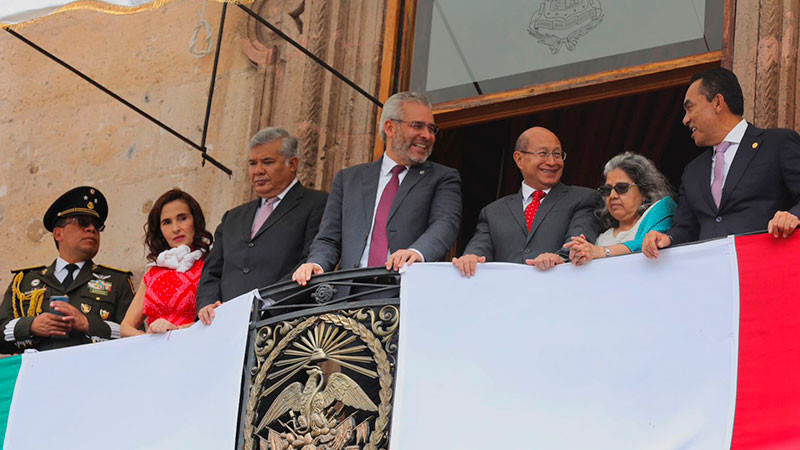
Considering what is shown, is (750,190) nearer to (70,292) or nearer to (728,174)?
(728,174)

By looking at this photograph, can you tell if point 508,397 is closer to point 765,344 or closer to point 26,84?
point 765,344

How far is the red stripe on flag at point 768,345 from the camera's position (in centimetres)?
519

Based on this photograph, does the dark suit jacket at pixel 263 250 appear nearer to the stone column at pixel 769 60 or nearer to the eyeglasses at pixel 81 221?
the eyeglasses at pixel 81 221

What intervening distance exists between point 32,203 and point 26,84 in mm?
1050

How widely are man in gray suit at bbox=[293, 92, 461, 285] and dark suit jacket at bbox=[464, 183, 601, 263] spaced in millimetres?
167

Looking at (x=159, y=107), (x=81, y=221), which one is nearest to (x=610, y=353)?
(x=81, y=221)

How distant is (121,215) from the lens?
987 cm

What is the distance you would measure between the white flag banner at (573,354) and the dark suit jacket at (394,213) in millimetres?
499

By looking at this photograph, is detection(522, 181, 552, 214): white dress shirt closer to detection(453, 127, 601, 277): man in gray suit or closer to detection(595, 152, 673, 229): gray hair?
detection(453, 127, 601, 277): man in gray suit

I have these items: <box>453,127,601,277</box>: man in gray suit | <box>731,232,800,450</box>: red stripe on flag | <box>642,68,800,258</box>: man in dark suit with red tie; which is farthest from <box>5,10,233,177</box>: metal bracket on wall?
<box>731,232,800,450</box>: red stripe on flag

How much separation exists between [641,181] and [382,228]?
1.22 metres

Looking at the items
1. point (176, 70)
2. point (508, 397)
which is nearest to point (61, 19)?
point (176, 70)

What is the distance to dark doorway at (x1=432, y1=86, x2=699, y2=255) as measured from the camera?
10.6m

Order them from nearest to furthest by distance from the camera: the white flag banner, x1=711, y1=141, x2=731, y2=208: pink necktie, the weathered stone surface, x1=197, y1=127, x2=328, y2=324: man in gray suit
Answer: the white flag banner, x1=711, y1=141, x2=731, y2=208: pink necktie, x1=197, y1=127, x2=328, y2=324: man in gray suit, the weathered stone surface
